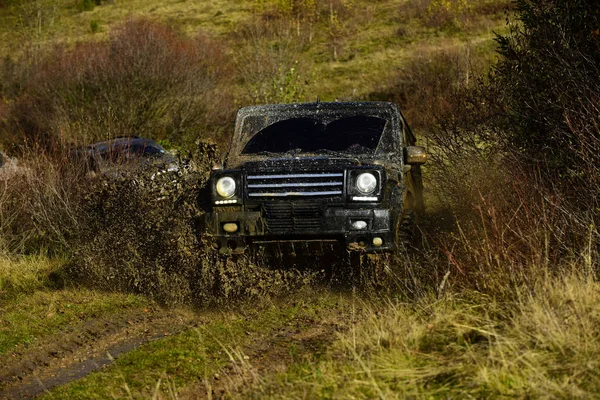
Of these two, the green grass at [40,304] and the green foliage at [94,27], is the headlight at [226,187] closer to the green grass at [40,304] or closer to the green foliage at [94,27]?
the green grass at [40,304]

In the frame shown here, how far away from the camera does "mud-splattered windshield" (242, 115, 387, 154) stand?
26.7 ft

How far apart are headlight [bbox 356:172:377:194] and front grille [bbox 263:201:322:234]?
38cm

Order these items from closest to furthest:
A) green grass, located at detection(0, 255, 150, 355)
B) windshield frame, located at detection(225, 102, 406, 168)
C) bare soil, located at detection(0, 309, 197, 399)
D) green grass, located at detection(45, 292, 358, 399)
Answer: green grass, located at detection(45, 292, 358, 399)
bare soil, located at detection(0, 309, 197, 399)
green grass, located at detection(0, 255, 150, 355)
windshield frame, located at detection(225, 102, 406, 168)

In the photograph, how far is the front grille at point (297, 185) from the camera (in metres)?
7.05

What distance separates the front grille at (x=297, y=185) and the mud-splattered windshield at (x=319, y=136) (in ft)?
3.12

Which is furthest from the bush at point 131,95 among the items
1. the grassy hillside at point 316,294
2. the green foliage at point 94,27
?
the green foliage at point 94,27

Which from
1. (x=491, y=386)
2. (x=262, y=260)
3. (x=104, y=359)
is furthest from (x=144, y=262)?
(x=491, y=386)

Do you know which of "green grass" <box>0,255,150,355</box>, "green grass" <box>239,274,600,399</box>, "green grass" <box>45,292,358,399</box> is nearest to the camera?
"green grass" <box>239,274,600,399</box>

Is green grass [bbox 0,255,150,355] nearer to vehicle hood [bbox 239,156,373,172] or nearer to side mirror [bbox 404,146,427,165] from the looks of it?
vehicle hood [bbox 239,156,373,172]

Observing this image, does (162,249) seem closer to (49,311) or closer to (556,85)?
(49,311)

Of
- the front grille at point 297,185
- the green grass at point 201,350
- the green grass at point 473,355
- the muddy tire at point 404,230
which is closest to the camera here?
the green grass at point 473,355

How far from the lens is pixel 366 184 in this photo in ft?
23.0

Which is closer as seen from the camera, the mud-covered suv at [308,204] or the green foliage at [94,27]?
the mud-covered suv at [308,204]

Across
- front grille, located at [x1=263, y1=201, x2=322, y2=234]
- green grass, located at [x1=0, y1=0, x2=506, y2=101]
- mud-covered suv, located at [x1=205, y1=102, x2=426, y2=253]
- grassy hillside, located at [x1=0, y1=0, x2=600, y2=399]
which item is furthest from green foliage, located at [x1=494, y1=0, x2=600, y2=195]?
green grass, located at [x1=0, y1=0, x2=506, y2=101]
